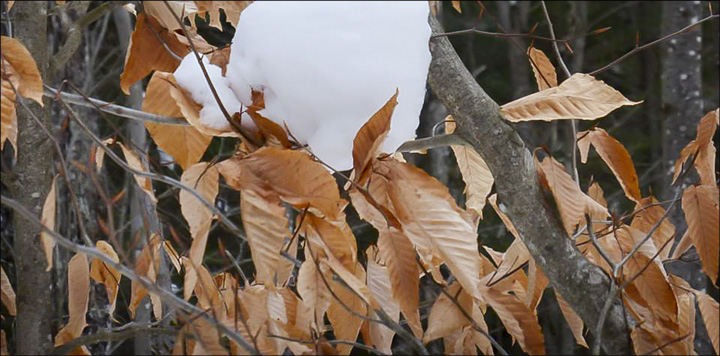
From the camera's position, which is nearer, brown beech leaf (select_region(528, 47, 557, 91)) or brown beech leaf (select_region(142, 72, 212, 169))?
brown beech leaf (select_region(142, 72, 212, 169))

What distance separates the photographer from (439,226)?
0.55 metres

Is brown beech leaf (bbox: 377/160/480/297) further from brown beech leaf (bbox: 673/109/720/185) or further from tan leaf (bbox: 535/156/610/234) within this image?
brown beech leaf (bbox: 673/109/720/185)

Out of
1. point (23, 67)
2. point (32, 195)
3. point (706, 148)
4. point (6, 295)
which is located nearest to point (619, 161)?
point (706, 148)

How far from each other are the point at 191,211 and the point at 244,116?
0.33 ft

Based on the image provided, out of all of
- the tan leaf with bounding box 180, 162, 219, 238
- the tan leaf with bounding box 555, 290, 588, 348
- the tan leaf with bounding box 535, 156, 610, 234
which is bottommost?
the tan leaf with bounding box 555, 290, 588, 348

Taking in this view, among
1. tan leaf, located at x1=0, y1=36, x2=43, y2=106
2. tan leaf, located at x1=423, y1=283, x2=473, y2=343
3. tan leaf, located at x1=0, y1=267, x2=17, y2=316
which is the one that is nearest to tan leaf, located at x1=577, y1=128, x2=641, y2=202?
tan leaf, located at x1=423, y1=283, x2=473, y2=343

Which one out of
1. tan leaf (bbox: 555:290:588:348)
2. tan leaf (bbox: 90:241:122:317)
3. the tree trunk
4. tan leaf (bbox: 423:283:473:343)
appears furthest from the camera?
the tree trunk

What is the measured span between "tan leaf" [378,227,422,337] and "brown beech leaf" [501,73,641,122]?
0.51 feet

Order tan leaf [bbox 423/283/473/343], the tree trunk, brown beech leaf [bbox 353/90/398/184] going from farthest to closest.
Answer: the tree trunk → tan leaf [bbox 423/283/473/343] → brown beech leaf [bbox 353/90/398/184]

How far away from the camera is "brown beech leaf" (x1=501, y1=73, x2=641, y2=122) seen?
24.5 inches

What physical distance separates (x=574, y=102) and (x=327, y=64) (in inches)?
8.2

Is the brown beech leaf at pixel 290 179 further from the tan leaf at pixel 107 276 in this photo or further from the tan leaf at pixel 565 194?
the tan leaf at pixel 107 276

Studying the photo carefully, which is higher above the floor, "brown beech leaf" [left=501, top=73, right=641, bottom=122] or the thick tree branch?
"brown beech leaf" [left=501, top=73, right=641, bottom=122]

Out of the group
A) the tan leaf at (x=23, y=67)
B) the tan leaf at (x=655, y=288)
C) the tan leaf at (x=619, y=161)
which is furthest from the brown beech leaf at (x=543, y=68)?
the tan leaf at (x=23, y=67)
